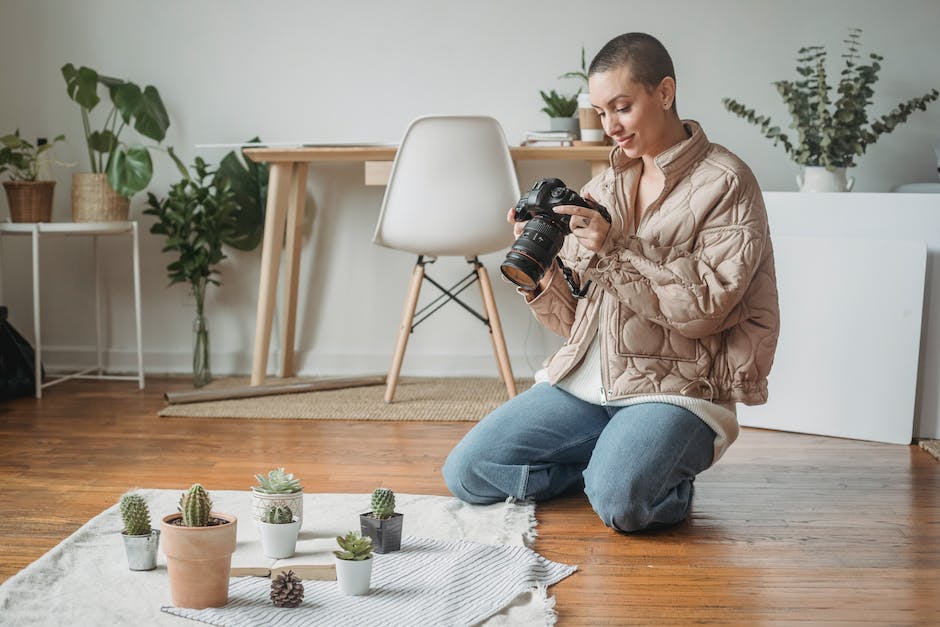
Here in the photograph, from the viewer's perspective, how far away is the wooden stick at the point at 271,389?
3025 millimetres

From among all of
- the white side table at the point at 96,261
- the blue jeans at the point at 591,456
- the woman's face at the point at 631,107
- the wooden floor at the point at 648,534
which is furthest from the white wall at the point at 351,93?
the woman's face at the point at 631,107

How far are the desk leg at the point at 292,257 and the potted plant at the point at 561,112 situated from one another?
0.80m

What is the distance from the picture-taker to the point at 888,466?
235 cm

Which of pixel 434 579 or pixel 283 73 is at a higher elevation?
pixel 283 73

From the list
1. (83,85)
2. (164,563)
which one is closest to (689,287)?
(164,563)

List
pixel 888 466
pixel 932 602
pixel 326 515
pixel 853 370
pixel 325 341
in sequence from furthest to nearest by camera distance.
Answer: pixel 325 341, pixel 853 370, pixel 888 466, pixel 326 515, pixel 932 602

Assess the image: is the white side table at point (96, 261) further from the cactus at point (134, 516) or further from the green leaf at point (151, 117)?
the cactus at point (134, 516)

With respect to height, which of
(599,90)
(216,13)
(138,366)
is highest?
(216,13)

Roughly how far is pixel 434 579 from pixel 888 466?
1.25 m

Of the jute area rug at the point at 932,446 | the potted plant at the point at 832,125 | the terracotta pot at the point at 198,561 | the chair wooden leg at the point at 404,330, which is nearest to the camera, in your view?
the terracotta pot at the point at 198,561

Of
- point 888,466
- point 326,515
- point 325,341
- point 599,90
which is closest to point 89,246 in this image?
point 325,341

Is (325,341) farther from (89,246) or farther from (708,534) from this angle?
(708,534)

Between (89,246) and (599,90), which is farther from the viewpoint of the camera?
(89,246)

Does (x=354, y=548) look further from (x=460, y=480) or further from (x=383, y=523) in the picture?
(x=460, y=480)
